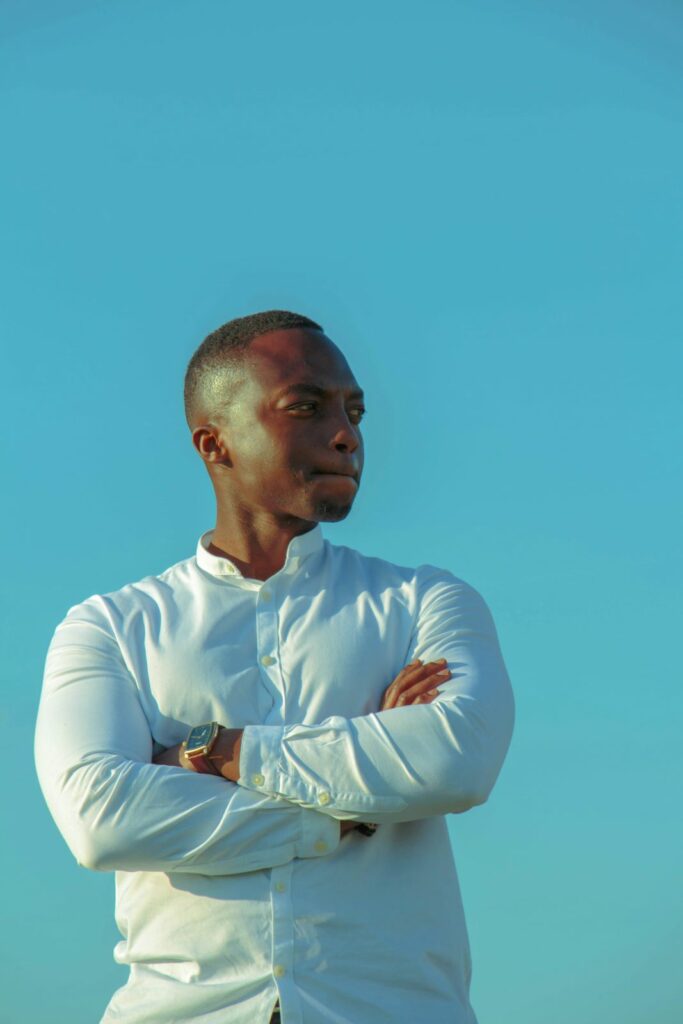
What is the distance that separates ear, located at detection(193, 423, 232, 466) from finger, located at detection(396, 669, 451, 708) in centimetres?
138

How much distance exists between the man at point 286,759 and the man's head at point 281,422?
1 cm

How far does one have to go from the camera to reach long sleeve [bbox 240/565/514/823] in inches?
188

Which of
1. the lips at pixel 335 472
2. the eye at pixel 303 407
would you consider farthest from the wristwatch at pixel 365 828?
the eye at pixel 303 407

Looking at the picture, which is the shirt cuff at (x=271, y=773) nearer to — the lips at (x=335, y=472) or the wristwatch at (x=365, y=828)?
the wristwatch at (x=365, y=828)

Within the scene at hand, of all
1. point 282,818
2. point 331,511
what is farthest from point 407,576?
point 282,818

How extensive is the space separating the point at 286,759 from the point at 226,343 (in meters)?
2.07

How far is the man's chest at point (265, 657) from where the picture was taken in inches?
206

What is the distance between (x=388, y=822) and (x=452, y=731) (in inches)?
14.7

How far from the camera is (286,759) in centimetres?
484

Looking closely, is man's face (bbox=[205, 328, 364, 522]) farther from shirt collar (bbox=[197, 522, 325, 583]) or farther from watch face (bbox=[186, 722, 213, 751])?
watch face (bbox=[186, 722, 213, 751])

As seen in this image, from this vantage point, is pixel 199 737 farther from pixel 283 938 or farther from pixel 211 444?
pixel 211 444

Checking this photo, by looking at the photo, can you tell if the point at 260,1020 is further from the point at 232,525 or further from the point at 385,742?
the point at 232,525

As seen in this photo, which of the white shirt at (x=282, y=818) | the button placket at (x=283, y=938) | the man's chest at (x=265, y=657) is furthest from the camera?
the man's chest at (x=265, y=657)

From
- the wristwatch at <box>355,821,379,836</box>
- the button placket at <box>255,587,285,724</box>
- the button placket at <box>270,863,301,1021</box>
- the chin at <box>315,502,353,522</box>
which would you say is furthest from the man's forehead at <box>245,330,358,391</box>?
the button placket at <box>270,863,301,1021</box>
